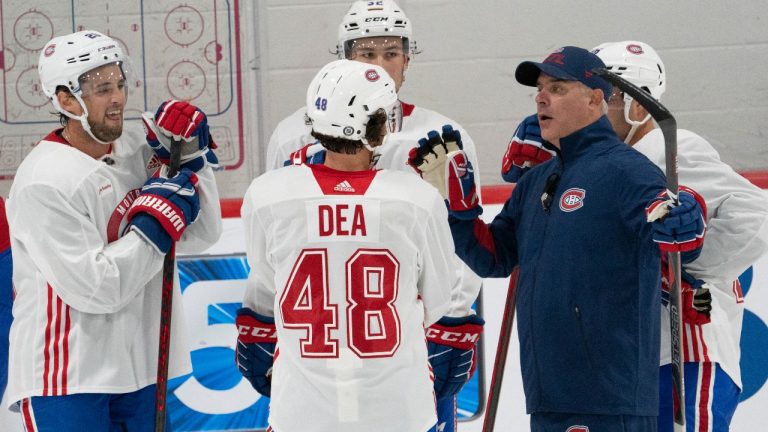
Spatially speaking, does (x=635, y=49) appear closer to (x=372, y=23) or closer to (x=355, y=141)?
(x=372, y=23)

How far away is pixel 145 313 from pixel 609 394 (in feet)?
4.02

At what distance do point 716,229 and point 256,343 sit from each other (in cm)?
118

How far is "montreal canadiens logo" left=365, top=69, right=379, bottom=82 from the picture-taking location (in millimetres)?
2492

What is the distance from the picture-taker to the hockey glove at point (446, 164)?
270 cm

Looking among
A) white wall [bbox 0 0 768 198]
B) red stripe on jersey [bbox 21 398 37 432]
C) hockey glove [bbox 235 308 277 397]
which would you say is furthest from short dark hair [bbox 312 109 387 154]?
white wall [bbox 0 0 768 198]

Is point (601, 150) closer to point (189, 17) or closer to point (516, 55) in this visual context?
point (516, 55)

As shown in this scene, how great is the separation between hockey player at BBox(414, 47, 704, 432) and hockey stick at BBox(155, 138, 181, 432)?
681mm

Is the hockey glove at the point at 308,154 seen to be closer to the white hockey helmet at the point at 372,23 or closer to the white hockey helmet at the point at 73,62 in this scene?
the white hockey helmet at the point at 372,23

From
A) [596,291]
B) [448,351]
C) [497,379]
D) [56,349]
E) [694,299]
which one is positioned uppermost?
[596,291]

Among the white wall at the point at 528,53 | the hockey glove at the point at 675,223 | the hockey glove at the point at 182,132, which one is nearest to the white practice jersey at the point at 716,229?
the hockey glove at the point at 675,223

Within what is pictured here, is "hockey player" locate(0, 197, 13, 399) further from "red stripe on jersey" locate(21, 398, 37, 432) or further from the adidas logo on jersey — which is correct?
the adidas logo on jersey

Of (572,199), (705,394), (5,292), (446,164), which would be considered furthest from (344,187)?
(5,292)

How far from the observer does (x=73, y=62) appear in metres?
2.95

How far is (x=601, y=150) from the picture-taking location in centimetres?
264
